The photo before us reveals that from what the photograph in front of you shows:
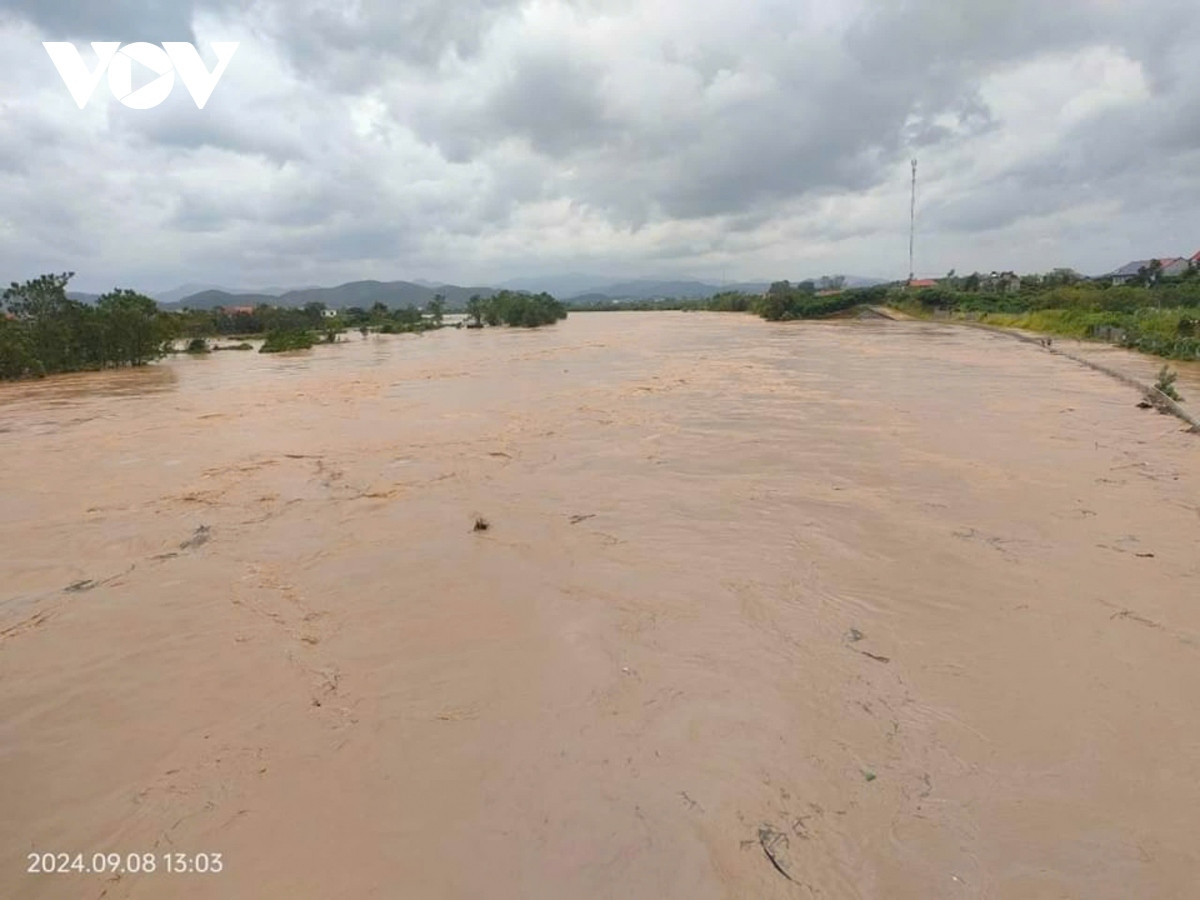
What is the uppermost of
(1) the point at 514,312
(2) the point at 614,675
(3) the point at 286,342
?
(1) the point at 514,312

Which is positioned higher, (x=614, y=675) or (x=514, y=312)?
(x=514, y=312)

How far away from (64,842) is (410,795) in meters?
1.21

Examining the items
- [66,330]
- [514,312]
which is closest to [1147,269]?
[514,312]

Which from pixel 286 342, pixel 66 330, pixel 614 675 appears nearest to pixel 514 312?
pixel 286 342

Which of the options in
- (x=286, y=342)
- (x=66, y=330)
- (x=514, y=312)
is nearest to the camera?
(x=66, y=330)

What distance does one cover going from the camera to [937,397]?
43.9ft

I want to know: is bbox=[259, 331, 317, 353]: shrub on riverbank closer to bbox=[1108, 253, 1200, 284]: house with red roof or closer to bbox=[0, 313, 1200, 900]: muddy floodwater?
bbox=[0, 313, 1200, 900]: muddy floodwater

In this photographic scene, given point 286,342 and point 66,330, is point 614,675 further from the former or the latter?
point 286,342

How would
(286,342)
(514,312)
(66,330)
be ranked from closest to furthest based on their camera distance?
(66,330) < (286,342) < (514,312)

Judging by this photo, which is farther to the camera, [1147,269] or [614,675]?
[1147,269]

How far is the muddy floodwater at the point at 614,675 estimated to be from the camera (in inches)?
94.2

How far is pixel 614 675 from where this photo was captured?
11.6ft

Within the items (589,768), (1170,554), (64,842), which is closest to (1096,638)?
(1170,554)

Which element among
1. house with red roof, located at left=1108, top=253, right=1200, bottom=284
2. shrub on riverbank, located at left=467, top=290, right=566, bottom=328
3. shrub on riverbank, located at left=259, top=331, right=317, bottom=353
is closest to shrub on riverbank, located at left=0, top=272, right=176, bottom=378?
shrub on riverbank, located at left=259, top=331, right=317, bottom=353
